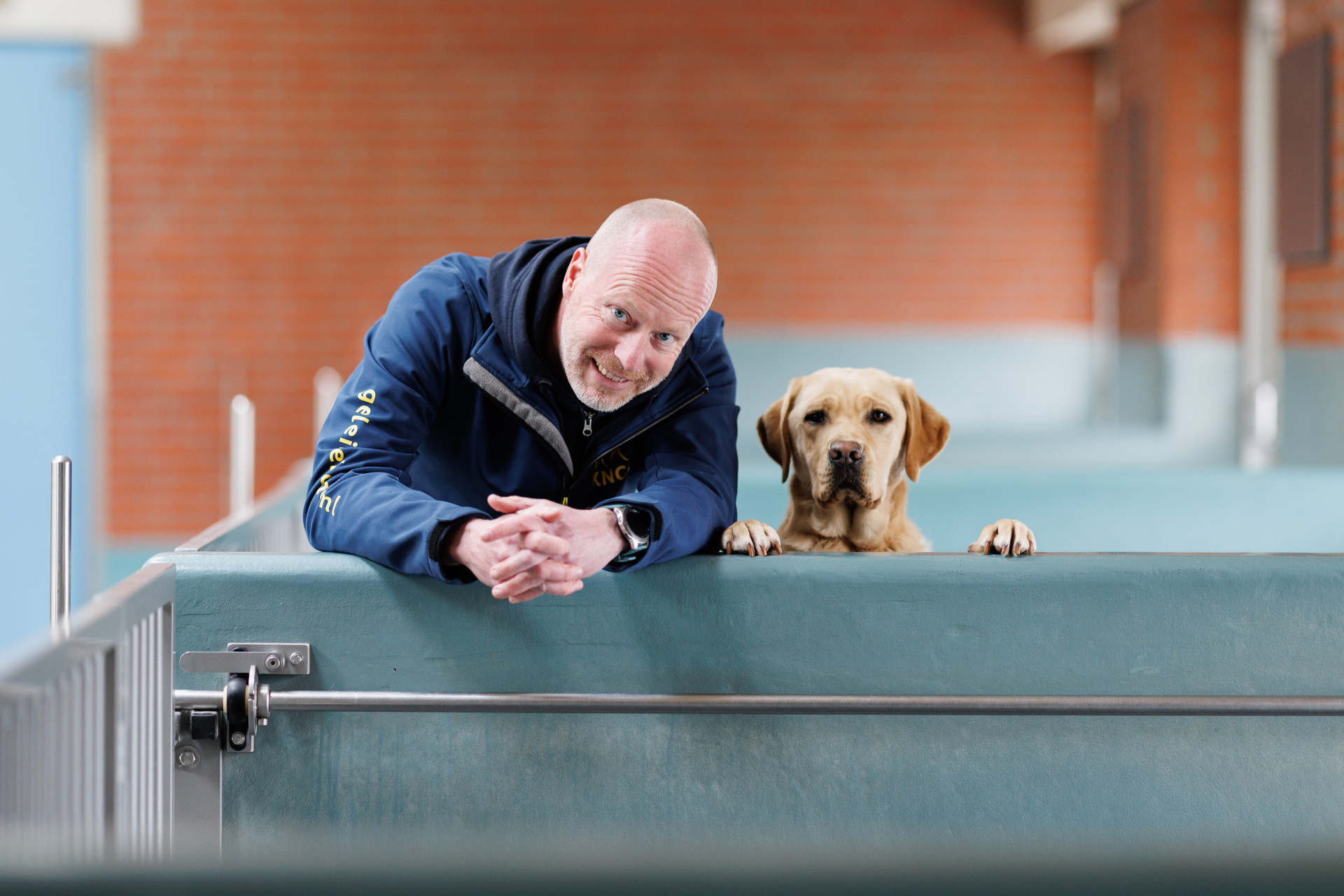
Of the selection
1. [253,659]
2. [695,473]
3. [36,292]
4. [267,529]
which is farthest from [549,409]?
[36,292]

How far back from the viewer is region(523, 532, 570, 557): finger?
132 cm

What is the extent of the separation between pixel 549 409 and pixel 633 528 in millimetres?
344

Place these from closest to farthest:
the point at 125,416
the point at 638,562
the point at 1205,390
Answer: the point at 638,562
the point at 1205,390
the point at 125,416

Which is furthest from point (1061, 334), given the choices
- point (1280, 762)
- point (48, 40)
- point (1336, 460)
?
point (48, 40)

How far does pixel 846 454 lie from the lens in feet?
5.78

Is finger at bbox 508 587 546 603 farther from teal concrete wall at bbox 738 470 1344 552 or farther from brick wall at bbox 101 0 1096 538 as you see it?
brick wall at bbox 101 0 1096 538

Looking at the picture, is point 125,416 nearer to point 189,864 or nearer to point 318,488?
point 318,488

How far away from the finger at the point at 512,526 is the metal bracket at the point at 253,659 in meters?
0.29

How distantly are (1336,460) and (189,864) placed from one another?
3.90m

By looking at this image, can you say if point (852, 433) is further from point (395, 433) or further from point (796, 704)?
point (395, 433)

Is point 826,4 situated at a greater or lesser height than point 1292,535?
greater

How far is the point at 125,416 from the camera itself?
484 centimetres

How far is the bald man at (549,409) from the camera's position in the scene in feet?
4.75

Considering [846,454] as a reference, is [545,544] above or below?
below
